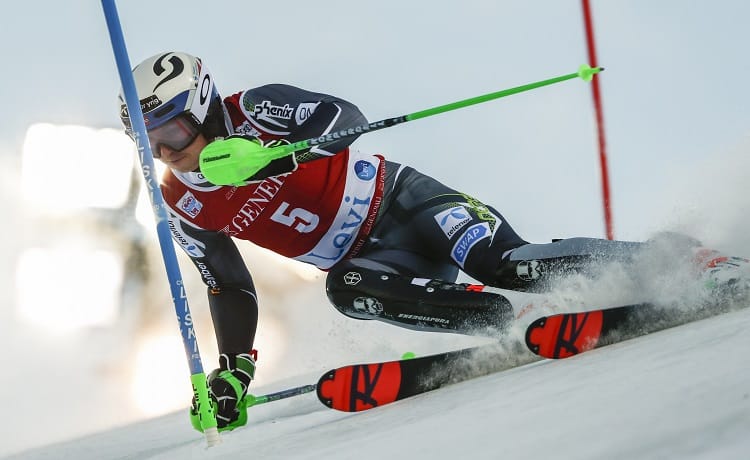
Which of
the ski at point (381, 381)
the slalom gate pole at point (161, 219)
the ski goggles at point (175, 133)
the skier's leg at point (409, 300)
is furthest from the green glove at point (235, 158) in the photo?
the ski at point (381, 381)

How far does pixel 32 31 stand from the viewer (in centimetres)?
639

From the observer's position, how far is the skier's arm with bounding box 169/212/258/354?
339 centimetres

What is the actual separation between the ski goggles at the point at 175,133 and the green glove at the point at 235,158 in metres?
0.38

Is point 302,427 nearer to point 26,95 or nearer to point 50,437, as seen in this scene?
point 50,437

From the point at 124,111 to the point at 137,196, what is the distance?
4.00 meters

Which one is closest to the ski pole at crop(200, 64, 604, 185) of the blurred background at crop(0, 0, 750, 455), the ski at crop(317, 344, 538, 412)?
the ski at crop(317, 344, 538, 412)

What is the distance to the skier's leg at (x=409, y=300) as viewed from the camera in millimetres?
2742

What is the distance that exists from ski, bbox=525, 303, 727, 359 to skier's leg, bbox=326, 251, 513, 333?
0.43 metres

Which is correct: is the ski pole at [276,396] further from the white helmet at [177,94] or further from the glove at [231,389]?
the white helmet at [177,94]

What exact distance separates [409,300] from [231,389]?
32.9 inches

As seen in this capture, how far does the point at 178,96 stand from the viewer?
3.11 m

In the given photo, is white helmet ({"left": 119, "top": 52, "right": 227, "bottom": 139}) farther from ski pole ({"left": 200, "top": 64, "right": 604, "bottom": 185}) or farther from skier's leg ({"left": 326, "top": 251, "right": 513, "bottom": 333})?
skier's leg ({"left": 326, "top": 251, "right": 513, "bottom": 333})

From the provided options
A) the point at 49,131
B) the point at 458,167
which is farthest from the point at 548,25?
the point at 49,131

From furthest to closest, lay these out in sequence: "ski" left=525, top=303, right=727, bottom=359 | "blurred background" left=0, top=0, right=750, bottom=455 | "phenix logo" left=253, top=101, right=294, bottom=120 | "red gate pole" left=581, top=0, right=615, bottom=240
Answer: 1. "blurred background" left=0, top=0, right=750, bottom=455
2. "red gate pole" left=581, top=0, right=615, bottom=240
3. "phenix logo" left=253, top=101, right=294, bottom=120
4. "ski" left=525, top=303, right=727, bottom=359
